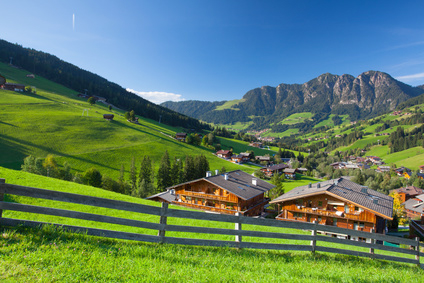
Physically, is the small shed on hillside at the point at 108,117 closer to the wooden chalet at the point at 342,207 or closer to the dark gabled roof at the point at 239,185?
the dark gabled roof at the point at 239,185

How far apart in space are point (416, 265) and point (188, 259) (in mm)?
12133

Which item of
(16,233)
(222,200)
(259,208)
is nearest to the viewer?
(16,233)

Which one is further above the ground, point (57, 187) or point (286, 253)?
point (286, 253)

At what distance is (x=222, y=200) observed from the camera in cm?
4031

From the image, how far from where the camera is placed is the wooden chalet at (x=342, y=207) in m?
30.6

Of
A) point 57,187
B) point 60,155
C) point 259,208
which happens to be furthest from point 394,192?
point 60,155

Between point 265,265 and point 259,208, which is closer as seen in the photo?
point 265,265

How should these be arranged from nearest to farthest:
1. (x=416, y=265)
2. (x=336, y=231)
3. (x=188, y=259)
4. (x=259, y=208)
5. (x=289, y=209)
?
(x=188, y=259)
(x=336, y=231)
(x=416, y=265)
(x=289, y=209)
(x=259, y=208)

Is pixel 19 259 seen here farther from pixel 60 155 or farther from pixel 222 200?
pixel 60 155

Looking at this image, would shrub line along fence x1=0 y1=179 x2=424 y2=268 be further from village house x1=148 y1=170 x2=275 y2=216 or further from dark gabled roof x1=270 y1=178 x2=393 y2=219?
village house x1=148 y1=170 x2=275 y2=216

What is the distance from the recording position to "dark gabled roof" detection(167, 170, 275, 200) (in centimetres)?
3909

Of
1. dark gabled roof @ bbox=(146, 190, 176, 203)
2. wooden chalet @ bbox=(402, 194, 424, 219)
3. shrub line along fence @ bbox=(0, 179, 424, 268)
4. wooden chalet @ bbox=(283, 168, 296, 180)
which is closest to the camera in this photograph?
shrub line along fence @ bbox=(0, 179, 424, 268)

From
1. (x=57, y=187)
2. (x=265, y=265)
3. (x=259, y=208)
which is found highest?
(x=265, y=265)

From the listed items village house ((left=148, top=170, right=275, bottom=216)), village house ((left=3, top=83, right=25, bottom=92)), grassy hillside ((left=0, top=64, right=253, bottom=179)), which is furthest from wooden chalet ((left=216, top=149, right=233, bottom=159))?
village house ((left=3, top=83, right=25, bottom=92))
